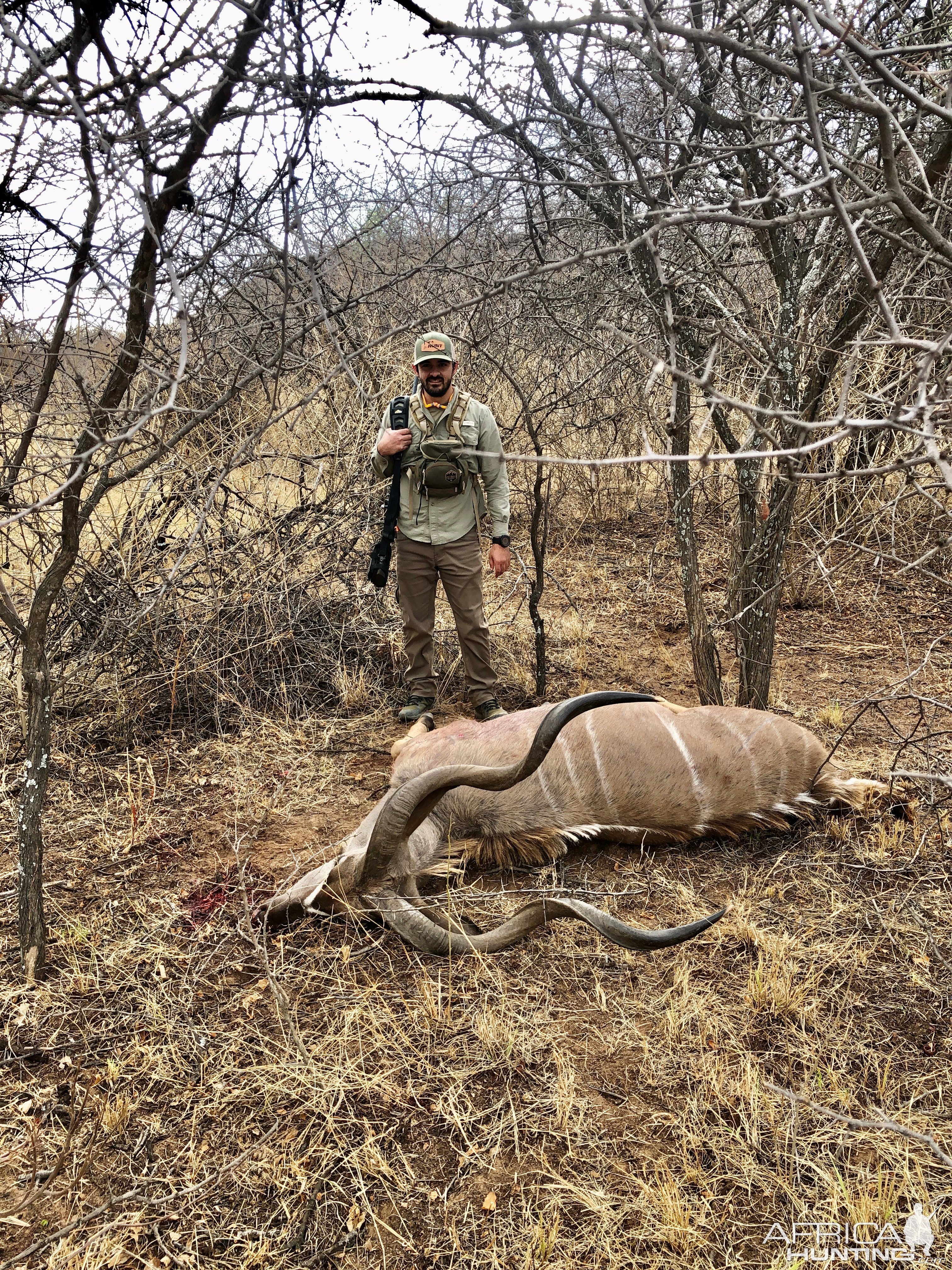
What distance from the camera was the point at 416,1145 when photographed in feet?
8.41

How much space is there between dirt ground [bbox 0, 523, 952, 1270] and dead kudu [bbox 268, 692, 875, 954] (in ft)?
A: 0.44

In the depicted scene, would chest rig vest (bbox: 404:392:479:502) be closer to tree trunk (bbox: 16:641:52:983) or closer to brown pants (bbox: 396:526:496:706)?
brown pants (bbox: 396:526:496:706)

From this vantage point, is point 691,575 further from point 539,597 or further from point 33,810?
point 33,810

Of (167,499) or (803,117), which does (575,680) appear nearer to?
(167,499)

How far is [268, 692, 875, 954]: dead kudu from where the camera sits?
3439 mm

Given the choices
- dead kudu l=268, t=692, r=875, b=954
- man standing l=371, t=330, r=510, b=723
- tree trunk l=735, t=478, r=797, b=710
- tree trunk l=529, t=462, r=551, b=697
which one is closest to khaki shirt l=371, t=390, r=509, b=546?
man standing l=371, t=330, r=510, b=723

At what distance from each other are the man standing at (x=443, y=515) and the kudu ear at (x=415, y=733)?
0.45ft

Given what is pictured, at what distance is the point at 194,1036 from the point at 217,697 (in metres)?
2.26

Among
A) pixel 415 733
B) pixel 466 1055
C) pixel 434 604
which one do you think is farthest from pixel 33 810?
pixel 434 604

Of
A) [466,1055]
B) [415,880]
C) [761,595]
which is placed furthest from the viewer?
[761,595]

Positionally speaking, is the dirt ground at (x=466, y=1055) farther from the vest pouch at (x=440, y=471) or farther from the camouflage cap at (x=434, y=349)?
the camouflage cap at (x=434, y=349)

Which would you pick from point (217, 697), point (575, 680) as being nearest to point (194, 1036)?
point (217, 697)

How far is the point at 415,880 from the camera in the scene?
3564 millimetres

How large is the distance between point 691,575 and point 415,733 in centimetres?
160
